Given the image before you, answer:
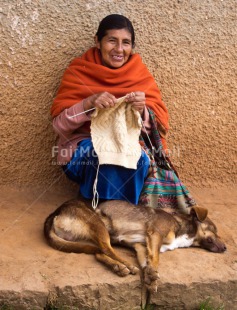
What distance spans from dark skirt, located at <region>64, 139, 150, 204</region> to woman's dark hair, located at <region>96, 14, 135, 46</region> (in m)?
0.92

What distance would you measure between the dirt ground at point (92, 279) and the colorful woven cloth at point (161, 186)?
459mm

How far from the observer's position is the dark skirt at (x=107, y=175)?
3938 millimetres

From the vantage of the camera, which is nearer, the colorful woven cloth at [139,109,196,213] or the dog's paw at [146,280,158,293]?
the dog's paw at [146,280,158,293]

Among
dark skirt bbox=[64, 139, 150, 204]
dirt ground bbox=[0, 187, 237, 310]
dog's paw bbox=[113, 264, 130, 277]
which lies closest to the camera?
dirt ground bbox=[0, 187, 237, 310]

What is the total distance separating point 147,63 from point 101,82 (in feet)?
2.09

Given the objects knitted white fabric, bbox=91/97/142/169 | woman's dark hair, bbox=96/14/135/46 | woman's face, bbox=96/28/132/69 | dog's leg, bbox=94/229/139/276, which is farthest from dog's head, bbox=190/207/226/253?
woman's dark hair, bbox=96/14/135/46

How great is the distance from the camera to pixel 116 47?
4.27 m

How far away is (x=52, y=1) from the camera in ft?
14.6

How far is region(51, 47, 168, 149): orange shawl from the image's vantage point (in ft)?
13.9

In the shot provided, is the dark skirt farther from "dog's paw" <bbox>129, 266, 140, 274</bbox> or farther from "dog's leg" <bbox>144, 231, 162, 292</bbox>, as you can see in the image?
"dog's paw" <bbox>129, 266, 140, 274</bbox>

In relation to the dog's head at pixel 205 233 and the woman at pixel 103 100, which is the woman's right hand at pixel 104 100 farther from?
the dog's head at pixel 205 233

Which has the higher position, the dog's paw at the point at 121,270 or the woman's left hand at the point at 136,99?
the woman's left hand at the point at 136,99

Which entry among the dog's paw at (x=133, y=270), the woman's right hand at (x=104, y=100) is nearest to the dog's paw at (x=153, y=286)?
the dog's paw at (x=133, y=270)

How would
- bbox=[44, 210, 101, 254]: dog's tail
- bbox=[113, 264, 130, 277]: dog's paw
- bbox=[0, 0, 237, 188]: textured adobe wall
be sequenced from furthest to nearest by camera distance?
bbox=[0, 0, 237, 188]: textured adobe wall
bbox=[44, 210, 101, 254]: dog's tail
bbox=[113, 264, 130, 277]: dog's paw
